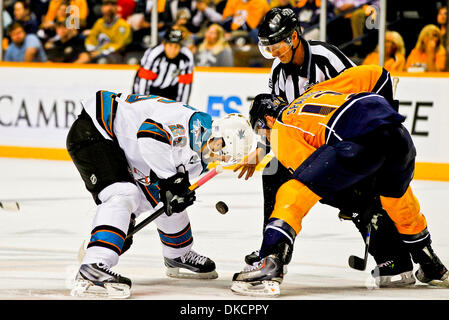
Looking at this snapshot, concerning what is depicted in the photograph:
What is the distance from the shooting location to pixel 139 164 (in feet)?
12.9

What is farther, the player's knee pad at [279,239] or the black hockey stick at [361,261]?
the black hockey stick at [361,261]

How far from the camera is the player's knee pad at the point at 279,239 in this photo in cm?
342

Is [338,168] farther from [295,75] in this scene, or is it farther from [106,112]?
[106,112]

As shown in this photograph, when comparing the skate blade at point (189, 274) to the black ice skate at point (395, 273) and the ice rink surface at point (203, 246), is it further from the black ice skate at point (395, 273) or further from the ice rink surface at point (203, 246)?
the black ice skate at point (395, 273)

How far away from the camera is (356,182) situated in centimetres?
347

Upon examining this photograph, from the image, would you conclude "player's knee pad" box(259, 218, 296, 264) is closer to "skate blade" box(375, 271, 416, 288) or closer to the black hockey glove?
the black hockey glove

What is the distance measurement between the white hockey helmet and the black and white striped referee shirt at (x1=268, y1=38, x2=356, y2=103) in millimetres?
548

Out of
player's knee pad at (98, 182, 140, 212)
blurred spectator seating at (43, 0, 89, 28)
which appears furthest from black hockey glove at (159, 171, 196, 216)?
blurred spectator seating at (43, 0, 89, 28)

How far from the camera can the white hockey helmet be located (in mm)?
3701

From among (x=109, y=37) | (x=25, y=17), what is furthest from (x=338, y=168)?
(x=25, y=17)

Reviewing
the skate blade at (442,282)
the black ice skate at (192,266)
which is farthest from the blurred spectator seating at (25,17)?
the skate blade at (442,282)

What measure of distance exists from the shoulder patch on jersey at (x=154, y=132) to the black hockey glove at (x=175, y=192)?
151 millimetres
